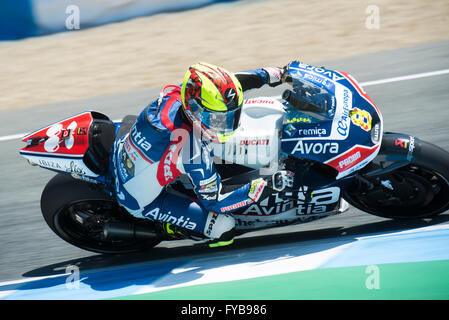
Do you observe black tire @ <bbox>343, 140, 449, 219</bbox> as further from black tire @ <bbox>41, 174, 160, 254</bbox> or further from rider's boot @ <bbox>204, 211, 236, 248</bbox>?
black tire @ <bbox>41, 174, 160, 254</bbox>

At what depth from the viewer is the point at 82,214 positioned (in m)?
4.55

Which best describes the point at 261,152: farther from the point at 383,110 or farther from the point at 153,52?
the point at 153,52

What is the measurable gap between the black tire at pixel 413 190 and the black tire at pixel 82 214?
69.8 inches

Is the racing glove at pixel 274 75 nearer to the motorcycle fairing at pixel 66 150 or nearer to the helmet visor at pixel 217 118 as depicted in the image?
the helmet visor at pixel 217 118

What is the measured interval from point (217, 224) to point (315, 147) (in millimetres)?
930

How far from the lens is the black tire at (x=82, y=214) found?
4387 millimetres

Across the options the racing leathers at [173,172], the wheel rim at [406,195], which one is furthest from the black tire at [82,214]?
the wheel rim at [406,195]

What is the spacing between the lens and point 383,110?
21.4 feet

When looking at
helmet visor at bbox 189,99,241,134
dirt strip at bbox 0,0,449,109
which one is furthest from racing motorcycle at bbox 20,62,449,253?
dirt strip at bbox 0,0,449,109

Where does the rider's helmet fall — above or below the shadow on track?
above

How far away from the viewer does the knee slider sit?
4172 mm

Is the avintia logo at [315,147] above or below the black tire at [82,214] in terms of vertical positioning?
above

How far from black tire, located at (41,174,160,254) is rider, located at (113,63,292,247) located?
0.34m
